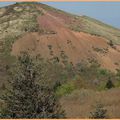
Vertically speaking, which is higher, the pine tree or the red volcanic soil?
the pine tree

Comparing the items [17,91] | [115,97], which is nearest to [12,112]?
[17,91]

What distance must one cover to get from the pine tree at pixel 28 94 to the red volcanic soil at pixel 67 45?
322 feet

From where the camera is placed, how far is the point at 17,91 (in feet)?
49.3

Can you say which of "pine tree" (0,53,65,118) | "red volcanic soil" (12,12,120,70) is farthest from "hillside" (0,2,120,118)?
"pine tree" (0,53,65,118)

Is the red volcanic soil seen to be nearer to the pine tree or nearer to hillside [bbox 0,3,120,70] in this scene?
hillside [bbox 0,3,120,70]

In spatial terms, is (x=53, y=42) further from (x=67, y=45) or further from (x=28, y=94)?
(x=28, y=94)

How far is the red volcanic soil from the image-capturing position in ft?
384

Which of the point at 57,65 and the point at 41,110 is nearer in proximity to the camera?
the point at 41,110

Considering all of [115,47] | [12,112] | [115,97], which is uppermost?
[12,112]

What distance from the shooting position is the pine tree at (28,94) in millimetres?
14797

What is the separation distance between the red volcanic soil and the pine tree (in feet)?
322

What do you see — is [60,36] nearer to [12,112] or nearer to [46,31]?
[46,31]

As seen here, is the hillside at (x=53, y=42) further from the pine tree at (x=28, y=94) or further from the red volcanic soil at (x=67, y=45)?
the pine tree at (x=28, y=94)

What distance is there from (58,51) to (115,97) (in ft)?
296
